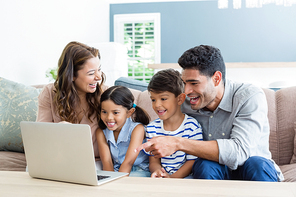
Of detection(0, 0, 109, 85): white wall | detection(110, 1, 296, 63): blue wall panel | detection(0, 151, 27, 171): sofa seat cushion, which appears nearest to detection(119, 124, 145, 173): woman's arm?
detection(0, 151, 27, 171): sofa seat cushion

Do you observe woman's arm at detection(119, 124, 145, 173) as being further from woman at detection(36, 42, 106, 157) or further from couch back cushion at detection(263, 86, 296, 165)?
couch back cushion at detection(263, 86, 296, 165)

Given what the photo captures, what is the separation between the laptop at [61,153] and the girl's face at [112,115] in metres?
0.61


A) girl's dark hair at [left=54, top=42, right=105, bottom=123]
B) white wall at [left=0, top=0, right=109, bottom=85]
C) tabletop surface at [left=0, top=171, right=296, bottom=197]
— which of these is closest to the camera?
tabletop surface at [left=0, top=171, right=296, bottom=197]

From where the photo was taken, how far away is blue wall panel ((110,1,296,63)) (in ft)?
20.3

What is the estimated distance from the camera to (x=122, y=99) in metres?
1.60

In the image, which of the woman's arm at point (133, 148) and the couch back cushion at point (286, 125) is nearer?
the woman's arm at point (133, 148)

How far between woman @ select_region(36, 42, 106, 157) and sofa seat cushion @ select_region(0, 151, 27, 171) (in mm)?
378

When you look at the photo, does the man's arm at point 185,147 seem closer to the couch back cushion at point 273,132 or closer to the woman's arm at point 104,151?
the woman's arm at point 104,151

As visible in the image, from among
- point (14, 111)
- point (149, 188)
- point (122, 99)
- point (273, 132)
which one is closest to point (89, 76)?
point (122, 99)

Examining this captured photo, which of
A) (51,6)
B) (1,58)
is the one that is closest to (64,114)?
(1,58)

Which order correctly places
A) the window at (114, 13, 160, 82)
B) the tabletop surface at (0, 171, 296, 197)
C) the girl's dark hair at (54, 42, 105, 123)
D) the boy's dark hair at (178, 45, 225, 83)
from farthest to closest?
the window at (114, 13, 160, 82) → the girl's dark hair at (54, 42, 105, 123) → the boy's dark hair at (178, 45, 225, 83) → the tabletop surface at (0, 171, 296, 197)

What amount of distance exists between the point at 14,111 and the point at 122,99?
0.91 m

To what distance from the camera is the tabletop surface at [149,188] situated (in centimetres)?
77

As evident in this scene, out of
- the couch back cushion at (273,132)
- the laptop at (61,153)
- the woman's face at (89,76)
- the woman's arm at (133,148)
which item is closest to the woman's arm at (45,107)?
the woman's face at (89,76)
